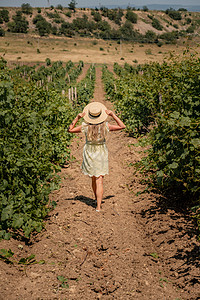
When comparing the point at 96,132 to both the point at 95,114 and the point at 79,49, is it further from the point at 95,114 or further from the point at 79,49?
the point at 79,49

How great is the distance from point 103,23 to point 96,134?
12692cm

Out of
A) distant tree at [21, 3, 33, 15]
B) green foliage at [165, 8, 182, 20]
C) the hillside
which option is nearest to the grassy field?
the hillside

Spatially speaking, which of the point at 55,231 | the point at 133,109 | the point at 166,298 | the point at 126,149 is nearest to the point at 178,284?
the point at 166,298

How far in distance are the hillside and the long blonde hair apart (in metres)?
85.7

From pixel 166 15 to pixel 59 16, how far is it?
64249mm

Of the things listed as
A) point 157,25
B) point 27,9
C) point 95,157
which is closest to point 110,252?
point 95,157

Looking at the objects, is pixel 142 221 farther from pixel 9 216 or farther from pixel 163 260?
pixel 9 216

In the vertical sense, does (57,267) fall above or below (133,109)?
above

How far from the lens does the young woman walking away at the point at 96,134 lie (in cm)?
484

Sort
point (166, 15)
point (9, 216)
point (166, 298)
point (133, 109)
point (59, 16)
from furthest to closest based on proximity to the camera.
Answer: point (166, 15) < point (59, 16) < point (133, 109) < point (9, 216) < point (166, 298)

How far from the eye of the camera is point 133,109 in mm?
10727

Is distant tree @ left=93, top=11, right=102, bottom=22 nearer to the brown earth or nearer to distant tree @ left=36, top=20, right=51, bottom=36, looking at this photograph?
distant tree @ left=36, top=20, right=51, bottom=36

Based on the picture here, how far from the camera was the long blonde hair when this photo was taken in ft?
15.9

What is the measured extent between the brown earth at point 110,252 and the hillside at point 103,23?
85654 mm
